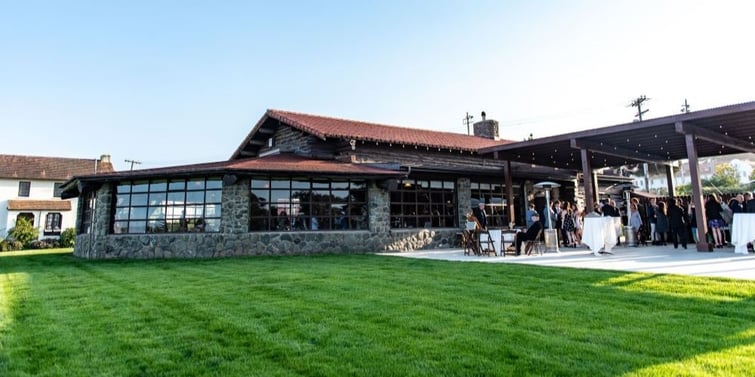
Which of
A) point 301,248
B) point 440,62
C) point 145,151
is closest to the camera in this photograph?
point 301,248

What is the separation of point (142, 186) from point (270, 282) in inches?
333

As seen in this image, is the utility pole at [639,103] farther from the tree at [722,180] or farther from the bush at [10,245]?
the bush at [10,245]

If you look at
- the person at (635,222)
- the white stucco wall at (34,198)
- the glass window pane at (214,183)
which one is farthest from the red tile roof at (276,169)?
the white stucco wall at (34,198)

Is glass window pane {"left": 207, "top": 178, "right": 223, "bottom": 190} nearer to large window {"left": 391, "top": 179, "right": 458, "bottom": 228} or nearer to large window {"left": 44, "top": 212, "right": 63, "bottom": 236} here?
Result: large window {"left": 391, "top": 179, "right": 458, "bottom": 228}

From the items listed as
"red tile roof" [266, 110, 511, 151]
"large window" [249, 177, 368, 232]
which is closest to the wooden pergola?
"red tile roof" [266, 110, 511, 151]

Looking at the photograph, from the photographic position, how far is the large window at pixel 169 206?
12180 mm

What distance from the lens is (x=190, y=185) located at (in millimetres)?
12398

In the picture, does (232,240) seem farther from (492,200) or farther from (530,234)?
(492,200)

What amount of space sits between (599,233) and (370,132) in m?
8.56

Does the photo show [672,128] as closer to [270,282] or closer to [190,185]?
[270,282]

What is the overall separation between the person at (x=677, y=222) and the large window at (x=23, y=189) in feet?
131

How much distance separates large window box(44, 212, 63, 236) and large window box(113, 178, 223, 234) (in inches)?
940

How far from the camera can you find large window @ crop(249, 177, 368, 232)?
12352 millimetres

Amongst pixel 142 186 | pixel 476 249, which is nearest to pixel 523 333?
pixel 476 249
